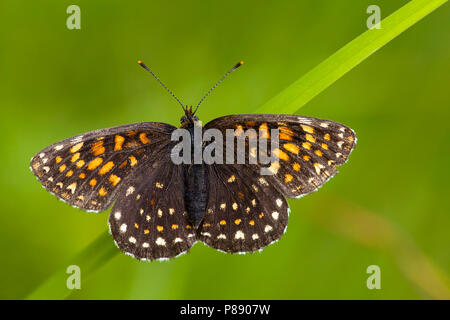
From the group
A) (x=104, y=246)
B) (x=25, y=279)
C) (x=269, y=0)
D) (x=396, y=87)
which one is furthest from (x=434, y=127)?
(x=25, y=279)

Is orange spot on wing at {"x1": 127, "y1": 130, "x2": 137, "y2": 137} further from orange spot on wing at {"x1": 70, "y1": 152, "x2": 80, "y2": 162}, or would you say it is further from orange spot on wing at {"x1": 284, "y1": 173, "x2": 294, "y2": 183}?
orange spot on wing at {"x1": 284, "y1": 173, "x2": 294, "y2": 183}

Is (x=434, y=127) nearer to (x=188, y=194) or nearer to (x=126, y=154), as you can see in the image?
(x=188, y=194)

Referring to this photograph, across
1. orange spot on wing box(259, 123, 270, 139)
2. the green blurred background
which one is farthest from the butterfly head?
the green blurred background

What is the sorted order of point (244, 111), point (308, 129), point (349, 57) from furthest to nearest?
point (244, 111) < point (308, 129) < point (349, 57)

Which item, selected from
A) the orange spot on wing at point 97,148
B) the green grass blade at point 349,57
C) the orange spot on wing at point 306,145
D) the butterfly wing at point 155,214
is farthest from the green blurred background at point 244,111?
the green grass blade at point 349,57

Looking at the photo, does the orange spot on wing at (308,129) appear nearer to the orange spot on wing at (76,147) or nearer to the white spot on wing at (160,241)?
the white spot on wing at (160,241)

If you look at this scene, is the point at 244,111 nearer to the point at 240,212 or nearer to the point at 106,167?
the point at 240,212

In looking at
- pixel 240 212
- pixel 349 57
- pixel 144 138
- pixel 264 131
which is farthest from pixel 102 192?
pixel 349 57
